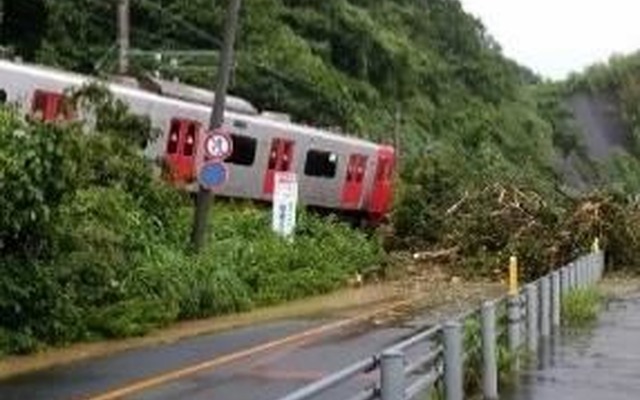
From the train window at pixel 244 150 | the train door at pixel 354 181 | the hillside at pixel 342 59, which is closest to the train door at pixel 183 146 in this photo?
the train window at pixel 244 150

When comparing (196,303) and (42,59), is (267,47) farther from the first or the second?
(196,303)

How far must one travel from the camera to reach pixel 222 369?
16.2 meters

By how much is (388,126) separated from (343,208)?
2479cm

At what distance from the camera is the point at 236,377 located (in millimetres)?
15430

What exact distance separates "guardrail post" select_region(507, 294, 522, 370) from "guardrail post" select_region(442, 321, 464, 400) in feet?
13.1

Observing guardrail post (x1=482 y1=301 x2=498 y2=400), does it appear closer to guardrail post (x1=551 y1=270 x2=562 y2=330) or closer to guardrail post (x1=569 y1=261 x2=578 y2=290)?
guardrail post (x1=551 y1=270 x2=562 y2=330)

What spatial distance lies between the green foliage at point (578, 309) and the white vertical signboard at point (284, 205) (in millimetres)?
6974

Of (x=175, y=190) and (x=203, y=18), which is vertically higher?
(x=203, y=18)

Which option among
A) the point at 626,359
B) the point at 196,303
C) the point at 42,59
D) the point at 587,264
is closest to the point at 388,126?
the point at 42,59

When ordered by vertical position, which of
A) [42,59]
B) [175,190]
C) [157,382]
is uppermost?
[42,59]

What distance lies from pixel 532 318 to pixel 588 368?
1.21 metres

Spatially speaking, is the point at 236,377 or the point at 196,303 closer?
the point at 236,377

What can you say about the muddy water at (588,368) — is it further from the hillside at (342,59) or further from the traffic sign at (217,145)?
the hillside at (342,59)

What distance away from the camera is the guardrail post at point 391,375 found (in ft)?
29.6
